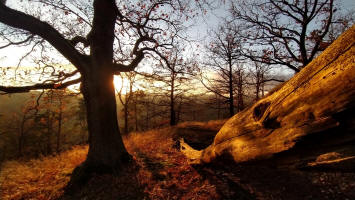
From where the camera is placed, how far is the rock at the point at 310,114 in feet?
4.26

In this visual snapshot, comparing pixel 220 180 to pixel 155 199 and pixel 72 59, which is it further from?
pixel 72 59

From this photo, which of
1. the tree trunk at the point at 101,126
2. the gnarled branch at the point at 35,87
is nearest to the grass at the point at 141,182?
the tree trunk at the point at 101,126

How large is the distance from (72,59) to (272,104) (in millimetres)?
5517

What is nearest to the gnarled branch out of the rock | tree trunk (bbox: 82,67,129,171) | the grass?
tree trunk (bbox: 82,67,129,171)

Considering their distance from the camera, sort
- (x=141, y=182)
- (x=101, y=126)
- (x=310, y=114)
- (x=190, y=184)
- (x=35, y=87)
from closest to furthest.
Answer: (x=310, y=114), (x=190, y=184), (x=141, y=182), (x=101, y=126), (x=35, y=87)

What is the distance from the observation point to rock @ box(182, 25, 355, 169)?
1.30 meters

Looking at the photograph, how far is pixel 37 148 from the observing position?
33969 mm

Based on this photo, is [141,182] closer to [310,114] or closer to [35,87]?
[310,114]

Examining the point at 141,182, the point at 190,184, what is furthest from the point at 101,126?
the point at 190,184

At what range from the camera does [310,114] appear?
150 centimetres

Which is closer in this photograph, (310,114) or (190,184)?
(310,114)

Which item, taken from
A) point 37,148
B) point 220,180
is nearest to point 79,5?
point 220,180

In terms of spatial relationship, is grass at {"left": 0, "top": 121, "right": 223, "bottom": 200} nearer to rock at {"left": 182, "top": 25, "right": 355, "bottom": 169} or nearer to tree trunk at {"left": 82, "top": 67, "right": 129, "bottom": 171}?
tree trunk at {"left": 82, "top": 67, "right": 129, "bottom": 171}

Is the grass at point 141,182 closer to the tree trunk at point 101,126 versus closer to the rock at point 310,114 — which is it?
the tree trunk at point 101,126
